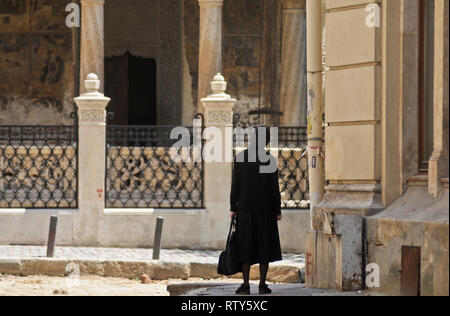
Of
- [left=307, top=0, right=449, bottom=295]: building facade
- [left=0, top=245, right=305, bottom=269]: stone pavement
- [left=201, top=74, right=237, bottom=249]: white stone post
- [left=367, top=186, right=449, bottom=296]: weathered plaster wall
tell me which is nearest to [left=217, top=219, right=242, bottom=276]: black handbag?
[left=307, top=0, right=449, bottom=295]: building facade

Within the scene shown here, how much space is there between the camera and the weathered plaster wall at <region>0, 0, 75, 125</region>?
26453 mm

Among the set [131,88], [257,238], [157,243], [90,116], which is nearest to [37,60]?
[131,88]

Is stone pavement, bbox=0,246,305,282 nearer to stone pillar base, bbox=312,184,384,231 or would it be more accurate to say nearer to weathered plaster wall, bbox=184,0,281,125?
stone pillar base, bbox=312,184,384,231

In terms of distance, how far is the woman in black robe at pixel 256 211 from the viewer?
447 inches

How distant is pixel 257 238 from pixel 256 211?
0.93 ft

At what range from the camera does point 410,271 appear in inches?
402

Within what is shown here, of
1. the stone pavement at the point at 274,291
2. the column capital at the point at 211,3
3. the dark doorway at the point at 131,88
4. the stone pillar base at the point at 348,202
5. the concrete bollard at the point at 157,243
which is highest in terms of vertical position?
the column capital at the point at 211,3

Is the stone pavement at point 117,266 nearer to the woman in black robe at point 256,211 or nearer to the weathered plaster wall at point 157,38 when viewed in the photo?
the woman in black robe at point 256,211

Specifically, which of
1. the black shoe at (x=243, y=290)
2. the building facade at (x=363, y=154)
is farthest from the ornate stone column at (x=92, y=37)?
the black shoe at (x=243, y=290)

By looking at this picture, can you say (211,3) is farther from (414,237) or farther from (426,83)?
(414,237)

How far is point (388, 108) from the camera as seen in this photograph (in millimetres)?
11055

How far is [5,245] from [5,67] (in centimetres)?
1012

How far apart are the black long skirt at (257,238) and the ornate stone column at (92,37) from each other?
10.3m
